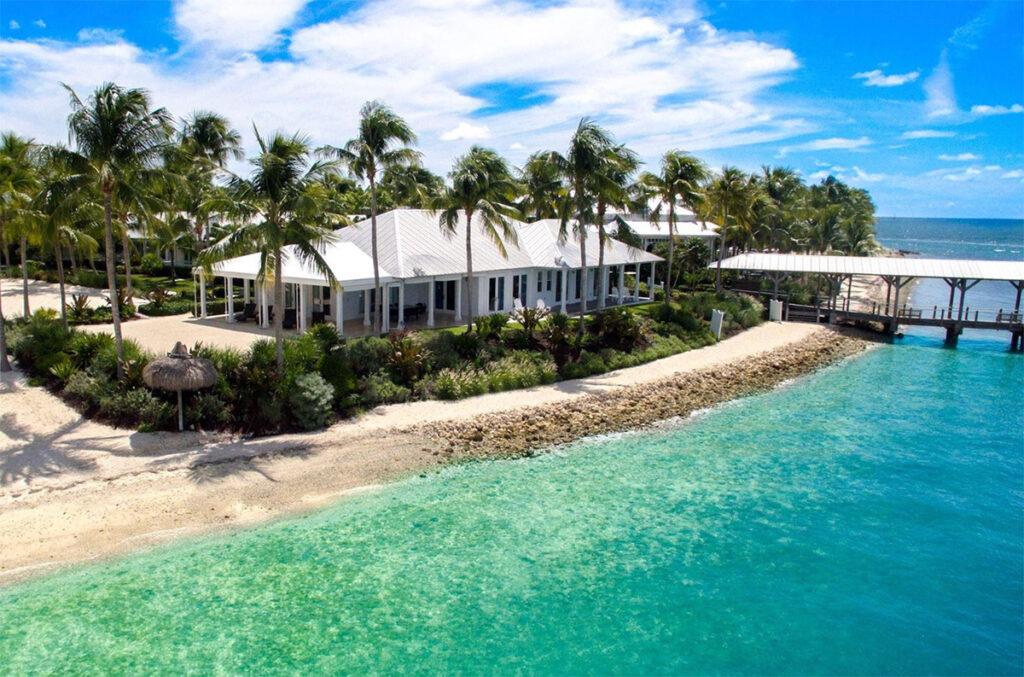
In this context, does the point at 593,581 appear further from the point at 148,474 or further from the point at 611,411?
the point at 611,411

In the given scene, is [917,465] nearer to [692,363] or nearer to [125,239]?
[692,363]

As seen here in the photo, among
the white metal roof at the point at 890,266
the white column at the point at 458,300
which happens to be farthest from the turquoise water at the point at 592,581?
the white metal roof at the point at 890,266

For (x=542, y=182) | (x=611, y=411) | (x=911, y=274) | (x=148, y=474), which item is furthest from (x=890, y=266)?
(x=148, y=474)

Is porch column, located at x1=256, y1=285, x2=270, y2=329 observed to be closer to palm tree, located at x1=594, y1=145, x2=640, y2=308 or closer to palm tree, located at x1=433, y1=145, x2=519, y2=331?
palm tree, located at x1=433, y1=145, x2=519, y2=331

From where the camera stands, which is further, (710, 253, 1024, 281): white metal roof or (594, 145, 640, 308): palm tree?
(710, 253, 1024, 281): white metal roof

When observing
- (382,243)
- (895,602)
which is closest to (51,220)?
(382,243)

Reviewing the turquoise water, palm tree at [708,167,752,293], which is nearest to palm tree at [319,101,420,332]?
the turquoise water
